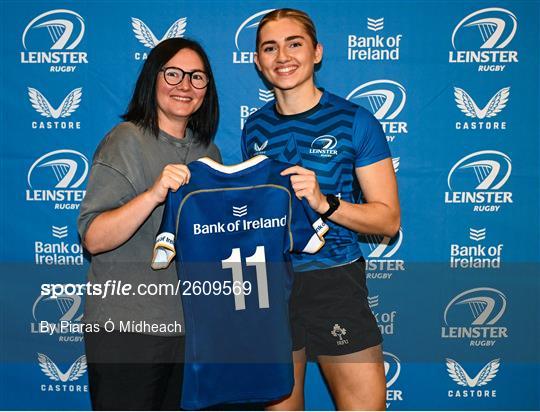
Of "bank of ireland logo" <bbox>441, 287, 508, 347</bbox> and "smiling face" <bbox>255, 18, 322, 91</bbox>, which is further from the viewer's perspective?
"bank of ireland logo" <bbox>441, 287, 508, 347</bbox>

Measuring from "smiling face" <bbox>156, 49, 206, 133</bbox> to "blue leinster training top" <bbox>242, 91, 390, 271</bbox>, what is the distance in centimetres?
34

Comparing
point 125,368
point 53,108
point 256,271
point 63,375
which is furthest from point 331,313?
point 53,108

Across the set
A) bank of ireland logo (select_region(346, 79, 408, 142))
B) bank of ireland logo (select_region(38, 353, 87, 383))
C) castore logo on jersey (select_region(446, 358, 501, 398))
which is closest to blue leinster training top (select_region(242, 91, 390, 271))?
bank of ireland logo (select_region(346, 79, 408, 142))

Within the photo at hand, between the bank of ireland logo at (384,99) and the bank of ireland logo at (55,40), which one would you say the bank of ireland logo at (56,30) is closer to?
the bank of ireland logo at (55,40)

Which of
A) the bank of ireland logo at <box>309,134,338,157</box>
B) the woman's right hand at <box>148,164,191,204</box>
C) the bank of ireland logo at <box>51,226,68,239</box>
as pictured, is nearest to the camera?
the woman's right hand at <box>148,164,191,204</box>

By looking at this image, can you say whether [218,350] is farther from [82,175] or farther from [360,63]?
[360,63]

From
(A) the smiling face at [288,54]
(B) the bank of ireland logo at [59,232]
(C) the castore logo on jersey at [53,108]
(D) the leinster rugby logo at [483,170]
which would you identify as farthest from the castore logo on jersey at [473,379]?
(C) the castore logo on jersey at [53,108]

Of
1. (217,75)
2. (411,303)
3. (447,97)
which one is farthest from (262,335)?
(447,97)

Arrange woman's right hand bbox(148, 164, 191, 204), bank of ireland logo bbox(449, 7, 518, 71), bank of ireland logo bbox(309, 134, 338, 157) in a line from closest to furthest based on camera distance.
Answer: woman's right hand bbox(148, 164, 191, 204), bank of ireland logo bbox(309, 134, 338, 157), bank of ireland logo bbox(449, 7, 518, 71)

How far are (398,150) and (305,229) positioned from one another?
1.01 metres

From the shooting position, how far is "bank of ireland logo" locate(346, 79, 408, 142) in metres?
2.41

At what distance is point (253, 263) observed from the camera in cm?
162

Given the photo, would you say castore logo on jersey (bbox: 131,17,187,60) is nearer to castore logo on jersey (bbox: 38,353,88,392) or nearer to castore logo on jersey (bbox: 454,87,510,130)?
castore logo on jersey (bbox: 454,87,510,130)

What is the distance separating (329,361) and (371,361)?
15cm
